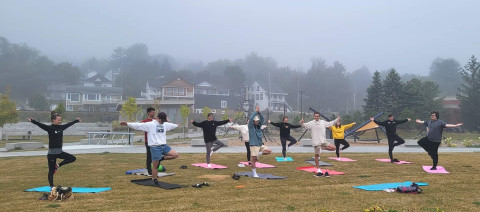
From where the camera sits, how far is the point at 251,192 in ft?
33.1

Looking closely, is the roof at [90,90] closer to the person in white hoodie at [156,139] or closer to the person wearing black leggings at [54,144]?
the person wearing black leggings at [54,144]

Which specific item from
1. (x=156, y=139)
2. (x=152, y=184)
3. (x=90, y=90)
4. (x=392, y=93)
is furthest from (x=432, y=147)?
(x=90, y=90)

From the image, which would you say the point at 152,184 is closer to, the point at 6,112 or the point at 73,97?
the point at 6,112

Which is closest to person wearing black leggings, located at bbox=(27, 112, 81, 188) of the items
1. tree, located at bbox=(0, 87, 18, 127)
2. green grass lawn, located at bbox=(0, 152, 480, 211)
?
green grass lawn, located at bbox=(0, 152, 480, 211)

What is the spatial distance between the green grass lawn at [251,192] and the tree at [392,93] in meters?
51.7

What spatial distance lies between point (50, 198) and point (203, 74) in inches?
5888

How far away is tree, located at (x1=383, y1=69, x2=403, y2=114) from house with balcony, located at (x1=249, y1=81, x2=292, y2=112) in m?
44.7

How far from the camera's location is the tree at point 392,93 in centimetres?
6419

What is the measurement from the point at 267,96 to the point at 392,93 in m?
50.8

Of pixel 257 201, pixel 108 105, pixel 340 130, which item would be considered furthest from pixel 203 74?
pixel 257 201

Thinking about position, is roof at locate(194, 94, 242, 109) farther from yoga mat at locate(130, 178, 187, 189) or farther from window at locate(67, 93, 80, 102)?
yoga mat at locate(130, 178, 187, 189)

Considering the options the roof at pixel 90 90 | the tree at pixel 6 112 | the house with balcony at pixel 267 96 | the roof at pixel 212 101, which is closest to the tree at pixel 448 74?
the house with balcony at pixel 267 96

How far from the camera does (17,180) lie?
12.5 meters

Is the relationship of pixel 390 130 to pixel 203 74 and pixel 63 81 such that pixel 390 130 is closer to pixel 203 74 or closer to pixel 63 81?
pixel 63 81
